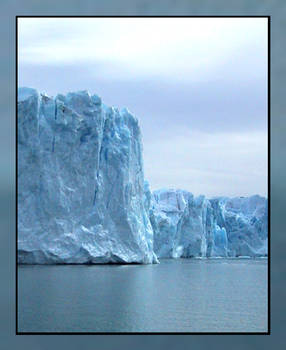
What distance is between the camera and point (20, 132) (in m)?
18.6

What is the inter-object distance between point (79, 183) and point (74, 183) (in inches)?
5.9

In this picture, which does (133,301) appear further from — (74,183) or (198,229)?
(198,229)

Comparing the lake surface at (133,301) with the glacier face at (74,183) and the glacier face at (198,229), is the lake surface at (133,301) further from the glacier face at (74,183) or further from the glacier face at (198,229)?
the glacier face at (198,229)

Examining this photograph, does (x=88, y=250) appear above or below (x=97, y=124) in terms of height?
below

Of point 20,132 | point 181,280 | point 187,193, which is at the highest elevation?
point 20,132

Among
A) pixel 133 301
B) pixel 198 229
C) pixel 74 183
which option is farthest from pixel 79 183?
pixel 198 229

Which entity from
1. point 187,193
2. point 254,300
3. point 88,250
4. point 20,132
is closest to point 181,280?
point 88,250

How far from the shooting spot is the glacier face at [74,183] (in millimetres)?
18594

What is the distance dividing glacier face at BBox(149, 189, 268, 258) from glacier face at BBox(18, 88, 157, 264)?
4.25m

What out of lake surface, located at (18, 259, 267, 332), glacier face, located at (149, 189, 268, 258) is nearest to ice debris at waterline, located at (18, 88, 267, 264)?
lake surface, located at (18, 259, 267, 332)

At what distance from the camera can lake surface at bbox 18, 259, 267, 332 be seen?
1103 cm
